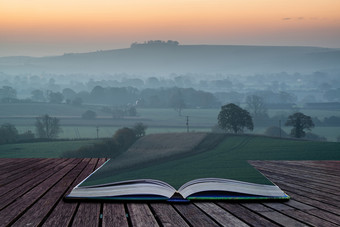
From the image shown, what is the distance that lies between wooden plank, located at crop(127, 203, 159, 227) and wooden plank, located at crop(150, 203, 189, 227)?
0.17 feet

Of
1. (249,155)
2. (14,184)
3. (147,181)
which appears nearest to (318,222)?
(147,181)

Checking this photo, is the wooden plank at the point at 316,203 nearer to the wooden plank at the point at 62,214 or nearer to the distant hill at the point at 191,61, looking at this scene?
the wooden plank at the point at 62,214

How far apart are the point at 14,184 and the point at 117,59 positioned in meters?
112

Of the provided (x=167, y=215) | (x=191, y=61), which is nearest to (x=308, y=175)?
(x=167, y=215)

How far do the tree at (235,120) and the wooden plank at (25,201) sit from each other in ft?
101

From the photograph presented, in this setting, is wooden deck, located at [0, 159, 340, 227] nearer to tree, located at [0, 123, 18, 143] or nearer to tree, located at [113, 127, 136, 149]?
tree, located at [113, 127, 136, 149]

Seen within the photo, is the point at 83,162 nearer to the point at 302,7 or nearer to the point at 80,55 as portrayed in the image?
the point at 302,7

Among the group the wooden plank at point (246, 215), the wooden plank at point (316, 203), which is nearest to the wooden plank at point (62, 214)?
the wooden plank at point (246, 215)

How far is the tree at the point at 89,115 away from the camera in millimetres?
54544

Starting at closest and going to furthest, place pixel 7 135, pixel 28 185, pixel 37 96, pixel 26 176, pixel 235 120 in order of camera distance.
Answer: pixel 28 185 < pixel 26 176 < pixel 7 135 < pixel 235 120 < pixel 37 96

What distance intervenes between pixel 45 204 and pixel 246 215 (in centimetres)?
156

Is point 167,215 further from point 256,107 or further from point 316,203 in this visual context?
point 256,107

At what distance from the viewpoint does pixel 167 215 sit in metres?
2.61

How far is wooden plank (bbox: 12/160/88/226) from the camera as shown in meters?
2.53
